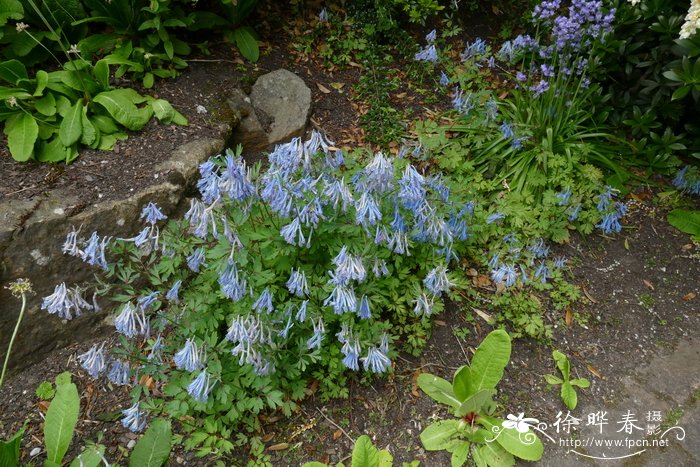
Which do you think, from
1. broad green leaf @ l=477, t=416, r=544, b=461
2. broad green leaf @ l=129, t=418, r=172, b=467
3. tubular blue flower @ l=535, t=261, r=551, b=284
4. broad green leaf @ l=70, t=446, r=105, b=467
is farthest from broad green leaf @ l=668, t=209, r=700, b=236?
broad green leaf @ l=70, t=446, r=105, b=467

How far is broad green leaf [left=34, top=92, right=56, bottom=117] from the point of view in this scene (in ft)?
11.2

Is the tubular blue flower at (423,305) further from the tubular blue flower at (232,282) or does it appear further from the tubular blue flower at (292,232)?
the tubular blue flower at (232,282)

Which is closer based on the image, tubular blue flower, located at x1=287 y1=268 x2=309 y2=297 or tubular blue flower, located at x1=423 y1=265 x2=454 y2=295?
tubular blue flower, located at x1=287 y1=268 x2=309 y2=297

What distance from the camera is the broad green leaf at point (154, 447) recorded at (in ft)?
8.29

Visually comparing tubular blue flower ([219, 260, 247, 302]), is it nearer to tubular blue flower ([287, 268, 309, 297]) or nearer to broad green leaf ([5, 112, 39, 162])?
tubular blue flower ([287, 268, 309, 297])

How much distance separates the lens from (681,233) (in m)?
4.02

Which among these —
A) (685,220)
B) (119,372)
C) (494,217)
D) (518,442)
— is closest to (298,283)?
(119,372)

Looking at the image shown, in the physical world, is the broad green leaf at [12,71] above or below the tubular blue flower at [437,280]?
above

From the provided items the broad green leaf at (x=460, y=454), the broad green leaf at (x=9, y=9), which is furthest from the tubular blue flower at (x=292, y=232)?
the broad green leaf at (x=9, y=9)

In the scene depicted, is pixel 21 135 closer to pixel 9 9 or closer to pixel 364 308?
pixel 9 9

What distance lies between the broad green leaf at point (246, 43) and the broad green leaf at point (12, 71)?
Answer: 5.42 feet

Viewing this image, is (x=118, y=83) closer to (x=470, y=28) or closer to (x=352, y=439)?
(x=352, y=439)

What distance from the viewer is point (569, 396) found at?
9.95 feet

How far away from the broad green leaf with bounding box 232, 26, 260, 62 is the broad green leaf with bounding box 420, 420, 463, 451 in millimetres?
3255
